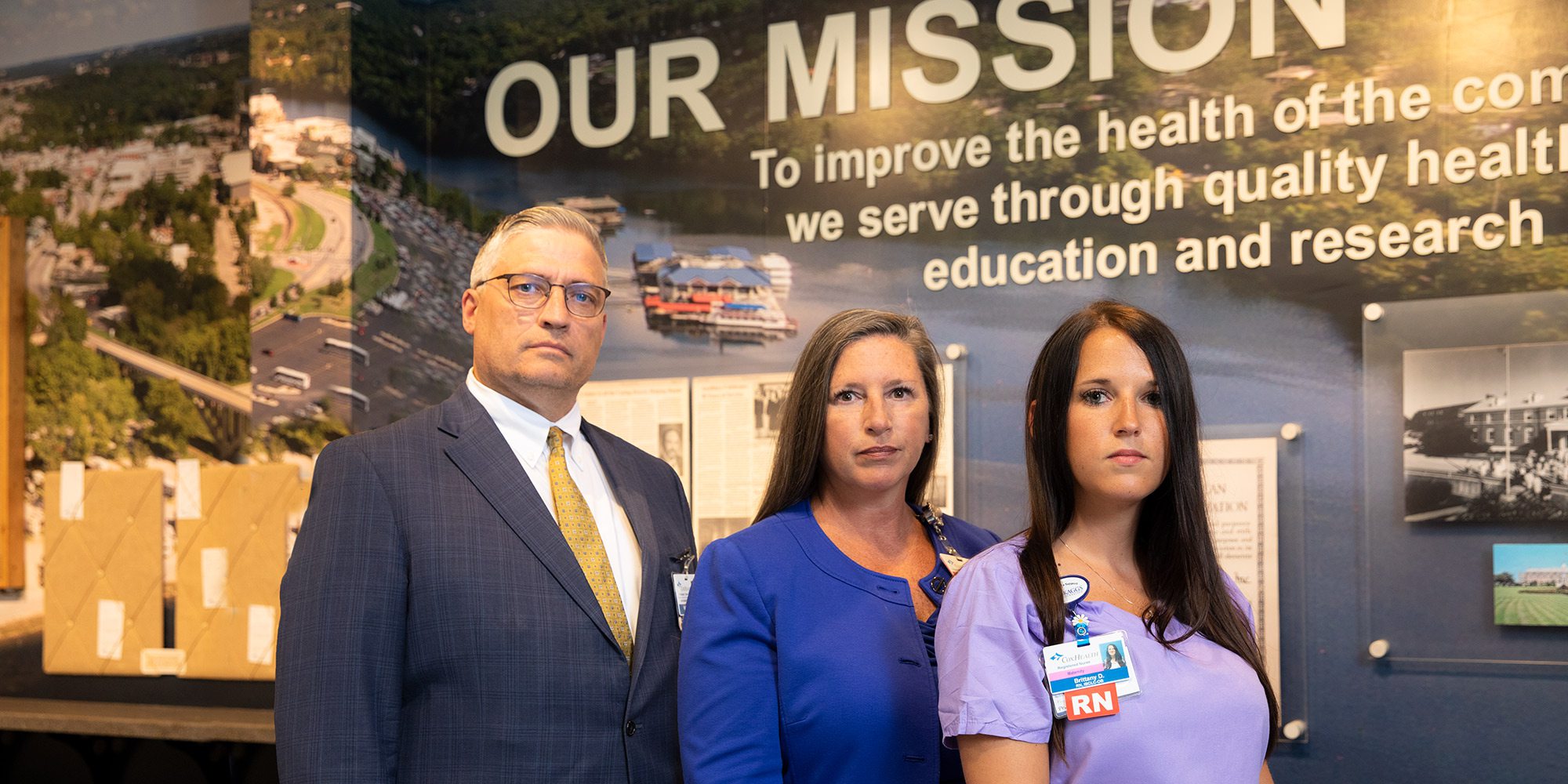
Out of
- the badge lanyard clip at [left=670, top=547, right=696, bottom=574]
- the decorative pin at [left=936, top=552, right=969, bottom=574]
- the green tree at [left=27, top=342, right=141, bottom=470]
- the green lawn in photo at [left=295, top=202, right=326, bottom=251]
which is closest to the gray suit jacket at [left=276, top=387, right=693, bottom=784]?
the badge lanyard clip at [left=670, top=547, right=696, bottom=574]

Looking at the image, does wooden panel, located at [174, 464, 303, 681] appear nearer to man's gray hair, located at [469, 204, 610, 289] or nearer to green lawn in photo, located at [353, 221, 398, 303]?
green lawn in photo, located at [353, 221, 398, 303]

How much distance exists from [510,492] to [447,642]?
0.97ft

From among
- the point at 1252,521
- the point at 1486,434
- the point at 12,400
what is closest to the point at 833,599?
the point at 1252,521

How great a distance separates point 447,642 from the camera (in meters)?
2.30

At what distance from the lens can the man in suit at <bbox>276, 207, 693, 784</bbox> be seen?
7.35ft

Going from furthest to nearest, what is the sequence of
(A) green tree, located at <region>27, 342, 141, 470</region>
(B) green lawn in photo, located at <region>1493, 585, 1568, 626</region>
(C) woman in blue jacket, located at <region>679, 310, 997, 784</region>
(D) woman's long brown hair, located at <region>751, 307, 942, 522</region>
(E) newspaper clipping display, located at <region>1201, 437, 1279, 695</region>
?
(A) green tree, located at <region>27, 342, 141, 470</region>
(E) newspaper clipping display, located at <region>1201, 437, 1279, 695</region>
(B) green lawn in photo, located at <region>1493, 585, 1568, 626</region>
(D) woman's long brown hair, located at <region>751, 307, 942, 522</region>
(C) woman in blue jacket, located at <region>679, 310, 997, 784</region>

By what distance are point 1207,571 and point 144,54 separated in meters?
5.02

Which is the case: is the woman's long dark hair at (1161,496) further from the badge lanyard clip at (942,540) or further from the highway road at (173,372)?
the highway road at (173,372)

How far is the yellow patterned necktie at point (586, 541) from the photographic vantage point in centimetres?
247

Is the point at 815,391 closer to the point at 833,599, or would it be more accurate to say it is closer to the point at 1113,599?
the point at 833,599

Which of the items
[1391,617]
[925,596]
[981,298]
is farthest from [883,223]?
[925,596]

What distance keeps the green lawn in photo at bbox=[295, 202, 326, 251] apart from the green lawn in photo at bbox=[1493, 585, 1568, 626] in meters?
3.86

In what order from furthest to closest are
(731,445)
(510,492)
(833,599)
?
(731,445) → (510,492) → (833,599)

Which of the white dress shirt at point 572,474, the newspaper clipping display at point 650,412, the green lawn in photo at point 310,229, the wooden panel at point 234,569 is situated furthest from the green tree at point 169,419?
the white dress shirt at point 572,474
